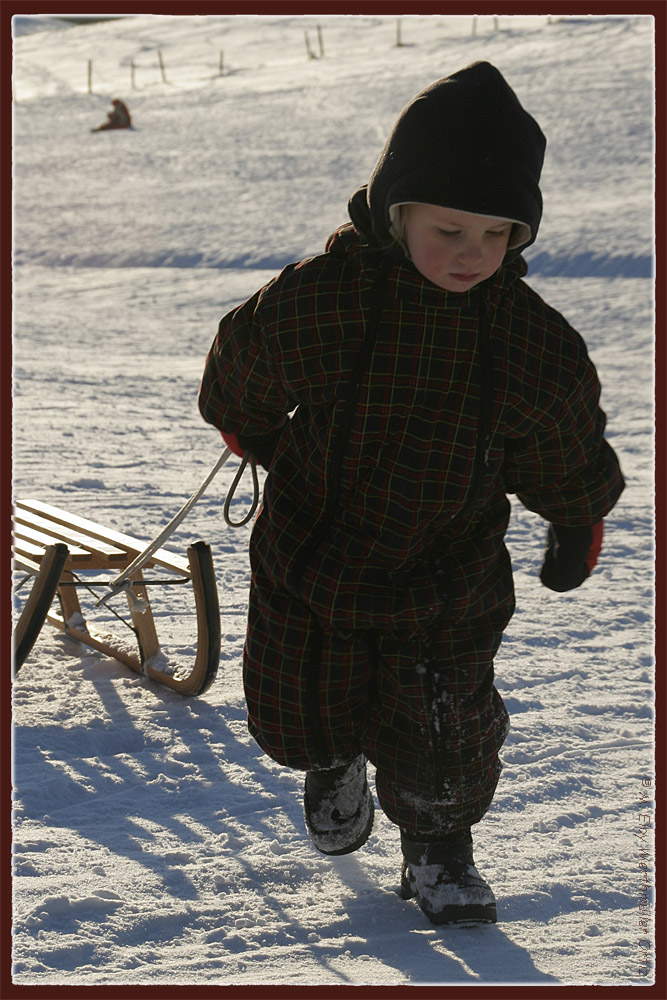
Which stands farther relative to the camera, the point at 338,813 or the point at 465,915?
the point at 338,813

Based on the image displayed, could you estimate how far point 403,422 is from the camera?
85.0 inches

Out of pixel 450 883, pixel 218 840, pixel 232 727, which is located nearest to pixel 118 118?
pixel 232 727

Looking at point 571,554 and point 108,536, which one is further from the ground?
point 571,554

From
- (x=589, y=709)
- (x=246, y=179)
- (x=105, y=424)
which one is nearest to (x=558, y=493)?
(x=589, y=709)

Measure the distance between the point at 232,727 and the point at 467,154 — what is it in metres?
1.70

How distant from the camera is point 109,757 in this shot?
3000mm

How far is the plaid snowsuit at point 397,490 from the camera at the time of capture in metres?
2.15

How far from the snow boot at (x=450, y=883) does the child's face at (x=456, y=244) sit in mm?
1036

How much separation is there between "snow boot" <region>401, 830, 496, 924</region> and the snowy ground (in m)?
0.04

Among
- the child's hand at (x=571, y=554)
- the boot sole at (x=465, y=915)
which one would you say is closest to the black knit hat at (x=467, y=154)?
the child's hand at (x=571, y=554)

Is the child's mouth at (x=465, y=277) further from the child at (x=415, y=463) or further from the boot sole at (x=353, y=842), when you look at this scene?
the boot sole at (x=353, y=842)

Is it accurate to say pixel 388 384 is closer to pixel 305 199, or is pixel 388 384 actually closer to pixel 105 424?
pixel 105 424

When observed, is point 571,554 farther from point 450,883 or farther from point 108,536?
point 108,536

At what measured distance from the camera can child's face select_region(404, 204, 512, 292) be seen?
80.2 inches
